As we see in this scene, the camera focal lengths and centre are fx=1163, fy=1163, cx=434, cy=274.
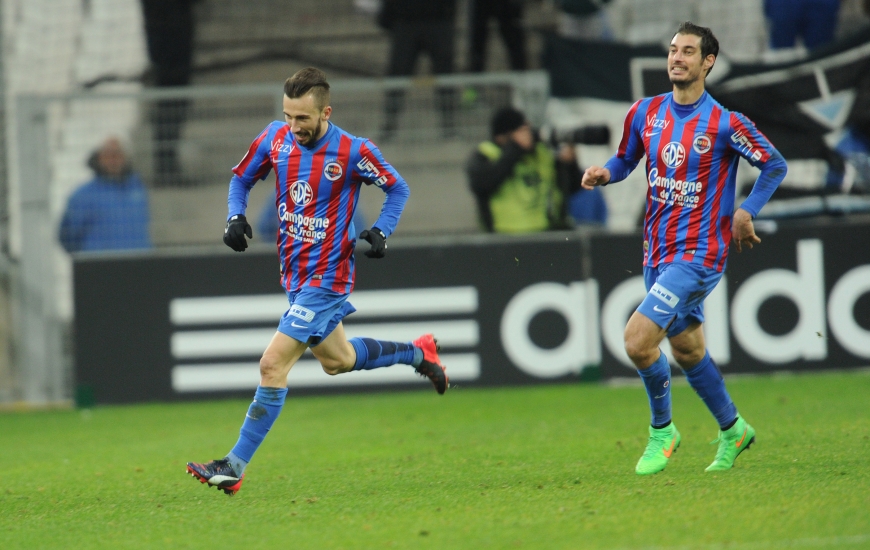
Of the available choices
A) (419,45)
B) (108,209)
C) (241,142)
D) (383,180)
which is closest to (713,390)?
(383,180)

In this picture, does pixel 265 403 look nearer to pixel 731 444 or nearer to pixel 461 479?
pixel 461 479

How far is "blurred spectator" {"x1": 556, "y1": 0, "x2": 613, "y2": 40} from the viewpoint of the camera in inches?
491

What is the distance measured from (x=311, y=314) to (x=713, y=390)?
7.10 ft

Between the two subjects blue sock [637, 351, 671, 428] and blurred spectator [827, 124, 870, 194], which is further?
blurred spectator [827, 124, 870, 194]

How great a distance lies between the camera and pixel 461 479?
241 inches

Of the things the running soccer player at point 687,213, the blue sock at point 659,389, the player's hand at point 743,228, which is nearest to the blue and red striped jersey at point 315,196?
the running soccer player at point 687,213

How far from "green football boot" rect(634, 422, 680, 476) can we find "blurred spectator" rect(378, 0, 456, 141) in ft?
23.6

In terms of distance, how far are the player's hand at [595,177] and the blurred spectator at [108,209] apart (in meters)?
6.33

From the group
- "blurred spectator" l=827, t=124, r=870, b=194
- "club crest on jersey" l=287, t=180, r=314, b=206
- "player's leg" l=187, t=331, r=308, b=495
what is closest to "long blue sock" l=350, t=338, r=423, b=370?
"player's leg" l=187, t=331, r=308, b=495

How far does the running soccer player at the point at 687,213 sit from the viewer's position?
5.88 m

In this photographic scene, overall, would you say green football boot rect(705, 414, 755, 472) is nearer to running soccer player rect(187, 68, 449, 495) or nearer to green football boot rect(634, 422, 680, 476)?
green football boot rect(634, 422, 680, 476)

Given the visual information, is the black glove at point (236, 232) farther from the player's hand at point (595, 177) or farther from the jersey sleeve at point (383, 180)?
the player's hand at point (595, 177)

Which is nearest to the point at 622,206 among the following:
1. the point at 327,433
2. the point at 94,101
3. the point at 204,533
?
the point at 327,433

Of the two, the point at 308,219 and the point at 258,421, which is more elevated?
the point at 308,219
